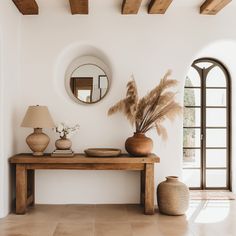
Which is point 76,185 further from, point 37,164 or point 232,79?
point 232,79

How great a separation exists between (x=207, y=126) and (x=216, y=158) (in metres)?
0.59

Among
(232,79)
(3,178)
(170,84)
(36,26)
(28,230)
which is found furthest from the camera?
(232,79)

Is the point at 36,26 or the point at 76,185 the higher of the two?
the point at 36,26

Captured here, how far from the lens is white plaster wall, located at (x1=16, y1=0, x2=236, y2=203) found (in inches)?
214

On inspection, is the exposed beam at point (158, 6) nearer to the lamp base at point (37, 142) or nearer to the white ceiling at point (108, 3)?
the white ceiling at point (108, 3)

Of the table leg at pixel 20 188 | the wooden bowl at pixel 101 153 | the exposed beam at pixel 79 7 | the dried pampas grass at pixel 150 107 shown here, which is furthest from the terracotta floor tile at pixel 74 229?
the exposed beam at pixel 79 7

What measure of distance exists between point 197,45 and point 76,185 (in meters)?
2.66

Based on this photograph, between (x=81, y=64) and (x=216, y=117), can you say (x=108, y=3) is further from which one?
(x=216, y=117)

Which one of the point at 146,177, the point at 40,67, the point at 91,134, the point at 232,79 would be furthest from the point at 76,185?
the point at 232,79

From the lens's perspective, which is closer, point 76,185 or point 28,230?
point 28,230

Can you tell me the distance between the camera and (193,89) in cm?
673

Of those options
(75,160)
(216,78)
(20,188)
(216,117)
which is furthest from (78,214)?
(216,78)

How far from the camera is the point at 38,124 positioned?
16.0 feet

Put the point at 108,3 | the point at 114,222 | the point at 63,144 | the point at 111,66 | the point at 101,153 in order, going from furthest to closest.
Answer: the point at 111,66
the point at 108,3
the point at 63,144
the point at 101,153
the point at 114,222
